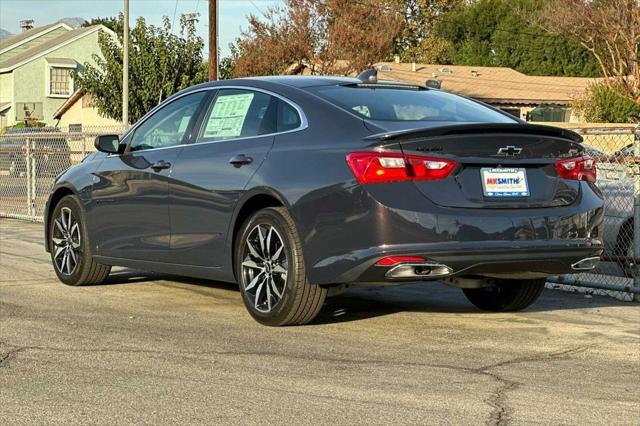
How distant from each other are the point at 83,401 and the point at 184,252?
2857 millimetres

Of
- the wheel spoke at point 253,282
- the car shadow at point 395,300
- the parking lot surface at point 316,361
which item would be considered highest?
the wheel spoke at point 253,282

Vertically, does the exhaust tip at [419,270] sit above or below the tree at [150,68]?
below

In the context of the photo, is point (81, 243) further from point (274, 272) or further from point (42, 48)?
point (42, 48)

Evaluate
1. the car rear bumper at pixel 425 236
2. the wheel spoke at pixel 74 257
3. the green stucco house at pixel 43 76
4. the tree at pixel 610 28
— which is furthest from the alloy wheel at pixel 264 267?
the green stucco house at pixel 43 76

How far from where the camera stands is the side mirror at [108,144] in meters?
8.98

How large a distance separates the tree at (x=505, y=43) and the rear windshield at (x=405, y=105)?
205 ft

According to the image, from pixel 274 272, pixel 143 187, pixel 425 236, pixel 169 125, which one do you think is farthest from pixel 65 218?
pixel 425 236

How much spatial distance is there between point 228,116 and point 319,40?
117 feet

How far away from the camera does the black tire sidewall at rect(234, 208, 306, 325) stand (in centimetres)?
696

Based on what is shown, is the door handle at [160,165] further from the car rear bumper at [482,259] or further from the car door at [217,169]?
the car rear bumper at [482,259]

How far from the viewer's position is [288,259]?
7.01 meters

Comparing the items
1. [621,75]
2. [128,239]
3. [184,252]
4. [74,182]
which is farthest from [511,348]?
[621,75]

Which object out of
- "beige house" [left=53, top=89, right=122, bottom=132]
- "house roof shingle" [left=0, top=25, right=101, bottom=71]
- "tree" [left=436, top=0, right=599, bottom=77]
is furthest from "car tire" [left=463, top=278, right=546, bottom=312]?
"tree" [left=436, top=0, right=599, bottom=77]

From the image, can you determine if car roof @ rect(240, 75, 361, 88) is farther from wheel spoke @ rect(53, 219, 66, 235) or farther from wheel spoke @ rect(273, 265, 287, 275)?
wheel spoke @ rect(53, 219, 66, 235)
